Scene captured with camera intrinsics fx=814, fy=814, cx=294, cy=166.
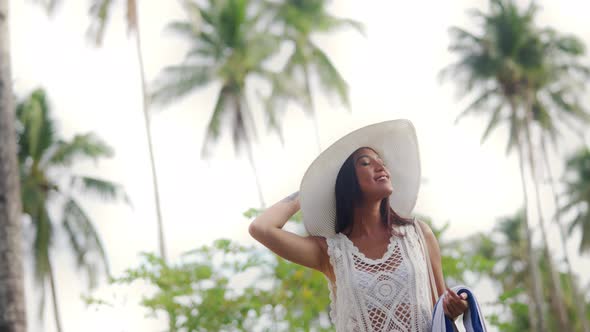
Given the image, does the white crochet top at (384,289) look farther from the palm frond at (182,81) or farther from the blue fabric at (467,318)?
the palm frond at (182,81)

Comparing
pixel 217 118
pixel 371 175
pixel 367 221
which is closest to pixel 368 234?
pixel 367 221

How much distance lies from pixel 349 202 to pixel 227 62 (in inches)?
837

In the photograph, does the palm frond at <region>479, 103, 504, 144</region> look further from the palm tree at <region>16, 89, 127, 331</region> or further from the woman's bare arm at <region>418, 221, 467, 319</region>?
the woman's bare arm at <region>418, 221, 467, 319</region>

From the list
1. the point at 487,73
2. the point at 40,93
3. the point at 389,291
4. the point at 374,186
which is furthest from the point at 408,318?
the point at 487,73

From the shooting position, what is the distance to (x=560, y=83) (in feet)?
94.4

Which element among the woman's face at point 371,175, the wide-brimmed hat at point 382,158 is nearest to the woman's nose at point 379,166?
the woman's face at point 371,175

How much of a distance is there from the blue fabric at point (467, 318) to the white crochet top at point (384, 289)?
0.27ft

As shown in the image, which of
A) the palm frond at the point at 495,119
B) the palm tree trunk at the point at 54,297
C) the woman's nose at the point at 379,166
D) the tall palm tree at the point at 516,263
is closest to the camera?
the woman's nose at the point at 379,166

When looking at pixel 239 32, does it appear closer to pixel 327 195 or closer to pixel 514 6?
pixel 514 6

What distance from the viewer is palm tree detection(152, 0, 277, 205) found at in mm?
23484

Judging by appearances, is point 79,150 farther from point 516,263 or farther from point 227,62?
point 516,263

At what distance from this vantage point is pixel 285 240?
3.00 m

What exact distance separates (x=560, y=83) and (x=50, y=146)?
17.4 metres

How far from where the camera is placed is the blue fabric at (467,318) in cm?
271
